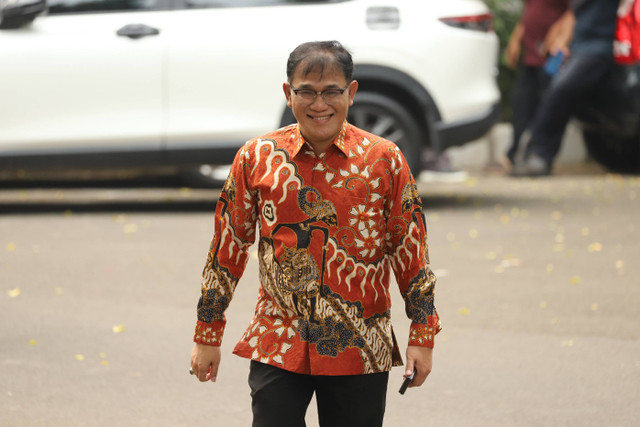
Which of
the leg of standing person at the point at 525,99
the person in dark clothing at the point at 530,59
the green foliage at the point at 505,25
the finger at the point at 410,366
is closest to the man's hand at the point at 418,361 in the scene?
the finger at the point at 410,366

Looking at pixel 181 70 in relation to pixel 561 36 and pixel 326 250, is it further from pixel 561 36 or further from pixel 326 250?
pixel 326 250

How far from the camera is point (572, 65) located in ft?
37.2

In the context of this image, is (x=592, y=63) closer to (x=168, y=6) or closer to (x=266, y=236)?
(x=168, y=6)

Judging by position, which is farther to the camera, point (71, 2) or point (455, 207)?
point (455, 207)

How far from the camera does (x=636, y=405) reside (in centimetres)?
439

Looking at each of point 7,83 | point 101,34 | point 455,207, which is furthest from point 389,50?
point 7,83

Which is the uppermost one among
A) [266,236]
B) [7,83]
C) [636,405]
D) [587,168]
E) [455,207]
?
[266,236]

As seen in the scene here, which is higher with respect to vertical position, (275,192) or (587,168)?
(275,192)

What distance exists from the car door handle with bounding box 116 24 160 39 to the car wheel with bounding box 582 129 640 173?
5548 millimetres

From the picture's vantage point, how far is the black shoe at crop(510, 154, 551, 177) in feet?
38.9

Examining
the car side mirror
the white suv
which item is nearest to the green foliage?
the white suv

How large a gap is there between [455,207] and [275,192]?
710cm

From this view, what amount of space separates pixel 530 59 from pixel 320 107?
32.1 feet

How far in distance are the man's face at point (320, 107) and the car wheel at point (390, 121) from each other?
6.33m
